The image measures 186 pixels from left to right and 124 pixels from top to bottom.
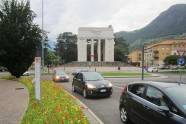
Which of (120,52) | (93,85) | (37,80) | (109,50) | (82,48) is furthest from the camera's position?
(120,52)

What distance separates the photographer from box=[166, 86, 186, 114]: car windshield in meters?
7.29

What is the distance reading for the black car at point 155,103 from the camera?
23.7ft

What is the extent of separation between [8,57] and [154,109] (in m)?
28.7

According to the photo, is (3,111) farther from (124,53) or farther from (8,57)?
(124,53)

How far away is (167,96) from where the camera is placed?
25.3ft

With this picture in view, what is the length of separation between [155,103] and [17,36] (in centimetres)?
2819

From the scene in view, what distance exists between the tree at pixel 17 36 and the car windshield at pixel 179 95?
1071 inches

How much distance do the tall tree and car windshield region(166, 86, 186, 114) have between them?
136 m

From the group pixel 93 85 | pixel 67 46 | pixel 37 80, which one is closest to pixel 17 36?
pixel 93 85

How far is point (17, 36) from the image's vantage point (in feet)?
113

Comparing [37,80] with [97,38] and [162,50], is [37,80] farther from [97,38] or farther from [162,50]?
[162,50]

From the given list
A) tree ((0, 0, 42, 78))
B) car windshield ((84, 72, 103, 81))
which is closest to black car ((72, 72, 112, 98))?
car windshield ((84, 72, 103, 81))

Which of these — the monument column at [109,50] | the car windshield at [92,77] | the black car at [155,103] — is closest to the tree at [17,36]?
the car windshield at [92,77]

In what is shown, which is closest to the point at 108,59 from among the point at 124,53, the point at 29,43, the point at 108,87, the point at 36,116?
the point at 124,53
